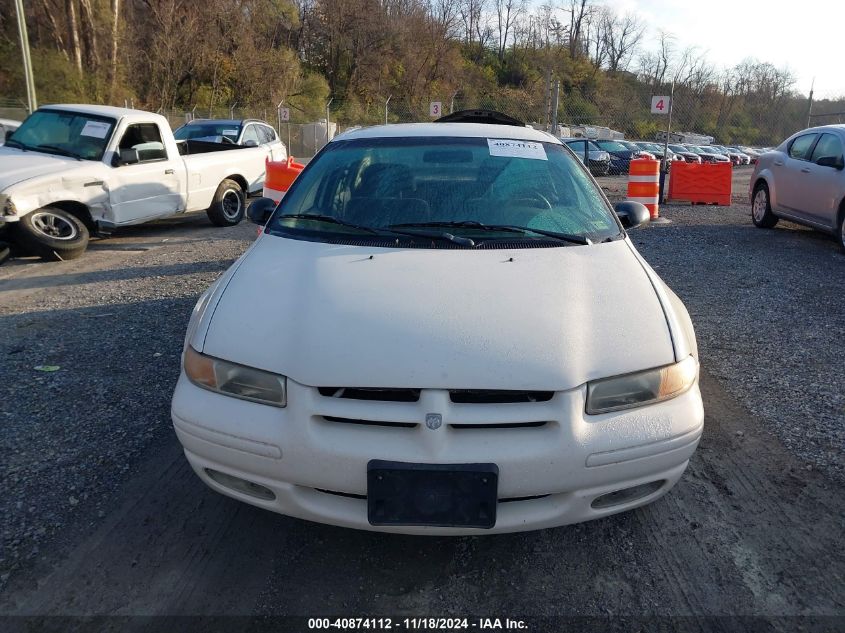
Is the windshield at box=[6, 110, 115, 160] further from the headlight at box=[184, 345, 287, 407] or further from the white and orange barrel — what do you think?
the white and orange barrel

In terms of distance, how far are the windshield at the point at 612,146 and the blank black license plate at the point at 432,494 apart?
23.8m

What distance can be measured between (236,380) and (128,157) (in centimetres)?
683

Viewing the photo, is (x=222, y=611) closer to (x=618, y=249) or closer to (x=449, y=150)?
(x=618, y=249)

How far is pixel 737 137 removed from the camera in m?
51.4

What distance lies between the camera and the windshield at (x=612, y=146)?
2411 centimetres

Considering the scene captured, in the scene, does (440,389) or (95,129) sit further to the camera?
(95,129)

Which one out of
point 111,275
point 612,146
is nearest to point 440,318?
point 111,275

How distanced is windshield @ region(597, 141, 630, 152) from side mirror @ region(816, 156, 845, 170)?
16.0 m

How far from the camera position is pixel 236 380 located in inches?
89.1

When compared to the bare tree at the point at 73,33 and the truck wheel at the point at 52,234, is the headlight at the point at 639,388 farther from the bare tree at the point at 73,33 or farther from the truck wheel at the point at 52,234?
the bare tree at the point at 73,33

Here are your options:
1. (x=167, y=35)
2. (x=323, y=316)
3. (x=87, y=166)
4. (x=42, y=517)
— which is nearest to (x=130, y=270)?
(x=87, y=166)

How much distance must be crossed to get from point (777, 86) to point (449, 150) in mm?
63036

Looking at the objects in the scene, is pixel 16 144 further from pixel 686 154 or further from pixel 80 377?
pixel 686 154

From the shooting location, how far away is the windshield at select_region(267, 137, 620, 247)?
309cm
